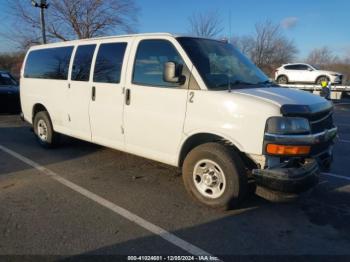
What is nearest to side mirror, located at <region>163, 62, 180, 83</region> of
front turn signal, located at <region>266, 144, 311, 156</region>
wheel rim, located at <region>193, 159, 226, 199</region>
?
wheel rim, located at <region>193, 159, 226, 199</region>

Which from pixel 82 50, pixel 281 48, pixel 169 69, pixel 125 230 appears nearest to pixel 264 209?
pixel 125 230

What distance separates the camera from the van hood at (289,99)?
397 cm

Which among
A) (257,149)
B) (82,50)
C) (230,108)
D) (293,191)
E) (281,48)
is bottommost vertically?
(293,191)

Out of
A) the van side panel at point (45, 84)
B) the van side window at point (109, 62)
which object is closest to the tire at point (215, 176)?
the van side window at point (109, 62)

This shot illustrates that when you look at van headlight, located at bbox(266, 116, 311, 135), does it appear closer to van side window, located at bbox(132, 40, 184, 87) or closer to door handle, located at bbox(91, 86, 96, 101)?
van side window, located at bbox(132, 40, 184, 87)

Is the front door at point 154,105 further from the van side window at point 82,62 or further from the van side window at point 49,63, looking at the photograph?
the van side window at point 49,63

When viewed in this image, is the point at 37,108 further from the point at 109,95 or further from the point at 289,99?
the point at 289,99

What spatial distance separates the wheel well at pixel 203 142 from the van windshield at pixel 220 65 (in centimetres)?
61

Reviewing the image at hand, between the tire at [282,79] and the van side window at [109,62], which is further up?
the van side window at [109,62]

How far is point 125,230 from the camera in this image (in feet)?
12.7

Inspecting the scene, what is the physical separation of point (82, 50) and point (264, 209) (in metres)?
4.03

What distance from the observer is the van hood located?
3.97 metres

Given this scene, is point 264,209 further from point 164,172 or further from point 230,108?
point 164,172

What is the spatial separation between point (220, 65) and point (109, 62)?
184 centimetres
